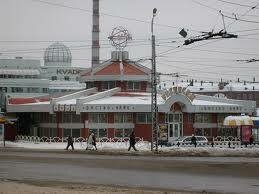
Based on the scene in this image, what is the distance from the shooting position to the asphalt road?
78.5 ft

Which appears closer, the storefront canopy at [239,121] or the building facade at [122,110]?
the storefront canopy at [239,121]

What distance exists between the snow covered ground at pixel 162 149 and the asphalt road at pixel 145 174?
945cm

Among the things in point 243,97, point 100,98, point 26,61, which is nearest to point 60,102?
point 100,98

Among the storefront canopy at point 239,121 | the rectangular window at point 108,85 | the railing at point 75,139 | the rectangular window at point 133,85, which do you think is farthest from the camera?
the rectangular window at point 133,85

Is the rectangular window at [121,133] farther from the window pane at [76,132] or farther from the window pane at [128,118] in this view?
the window pane at [76,132]

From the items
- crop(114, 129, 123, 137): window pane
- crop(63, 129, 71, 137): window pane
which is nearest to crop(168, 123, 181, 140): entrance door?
crop(114, 129, 123, 137): window pane

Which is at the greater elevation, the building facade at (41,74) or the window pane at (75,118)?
the building facade at (41,74)

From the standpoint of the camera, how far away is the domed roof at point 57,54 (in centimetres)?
13462

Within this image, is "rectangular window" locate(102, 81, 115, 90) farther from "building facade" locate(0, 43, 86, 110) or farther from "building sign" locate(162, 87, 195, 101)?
"building facade" locate(0, 43, 86, 110)

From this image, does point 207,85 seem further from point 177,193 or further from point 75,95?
point 177,193

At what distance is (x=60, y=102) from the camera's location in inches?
2596

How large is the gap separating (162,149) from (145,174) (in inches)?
862

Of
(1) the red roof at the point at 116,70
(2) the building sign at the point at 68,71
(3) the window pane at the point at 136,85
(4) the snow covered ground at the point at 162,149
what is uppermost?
(2) the building sign at the point at 68,71

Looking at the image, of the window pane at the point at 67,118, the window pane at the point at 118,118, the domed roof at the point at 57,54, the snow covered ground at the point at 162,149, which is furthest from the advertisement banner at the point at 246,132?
the domed roof at the point at 57,54
